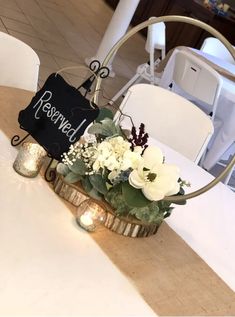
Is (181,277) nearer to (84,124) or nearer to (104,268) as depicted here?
(104,268)

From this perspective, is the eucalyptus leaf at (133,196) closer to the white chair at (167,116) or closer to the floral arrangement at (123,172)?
the floral arrangement at (123,172)

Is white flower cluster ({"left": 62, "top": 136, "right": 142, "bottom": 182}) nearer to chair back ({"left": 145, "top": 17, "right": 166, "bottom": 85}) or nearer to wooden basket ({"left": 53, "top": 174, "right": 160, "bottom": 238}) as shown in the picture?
wooden basket ({"left": 53, "top": 174, "right": 160, "bottom": 238})

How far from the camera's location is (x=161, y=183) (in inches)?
42.6

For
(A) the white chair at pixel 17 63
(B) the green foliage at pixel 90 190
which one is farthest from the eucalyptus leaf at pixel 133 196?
(A) the white chair at pixel 17 63

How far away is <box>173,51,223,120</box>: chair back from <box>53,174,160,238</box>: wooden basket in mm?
1727

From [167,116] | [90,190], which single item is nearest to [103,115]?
[90,190]

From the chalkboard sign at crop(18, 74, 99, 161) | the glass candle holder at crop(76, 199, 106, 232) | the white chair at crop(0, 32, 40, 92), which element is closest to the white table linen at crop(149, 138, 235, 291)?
the glass candle holder at crop(76, 199, 106, 232)

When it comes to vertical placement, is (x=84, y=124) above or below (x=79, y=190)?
above

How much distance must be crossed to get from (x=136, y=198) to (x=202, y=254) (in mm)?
325

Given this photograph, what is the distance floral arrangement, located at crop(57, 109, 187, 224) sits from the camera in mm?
1083

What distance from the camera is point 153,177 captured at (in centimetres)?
108

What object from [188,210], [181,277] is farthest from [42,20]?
[181,277]

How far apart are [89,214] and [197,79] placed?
1926 millimetres

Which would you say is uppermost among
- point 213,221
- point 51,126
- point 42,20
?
point 51,126
